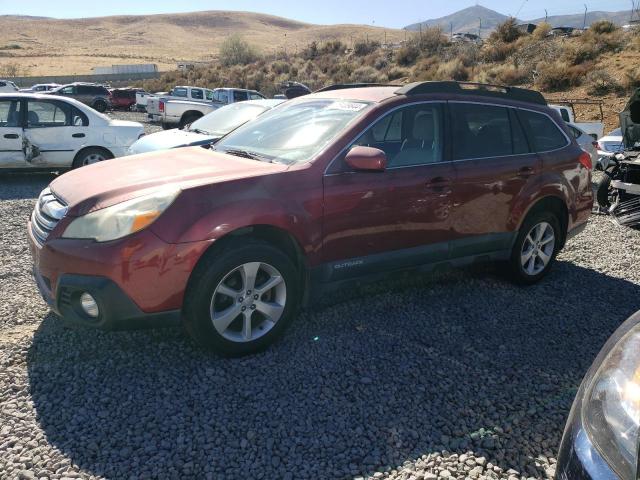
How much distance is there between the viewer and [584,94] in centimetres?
2398

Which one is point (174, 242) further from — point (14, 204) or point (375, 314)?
point (14, 204)

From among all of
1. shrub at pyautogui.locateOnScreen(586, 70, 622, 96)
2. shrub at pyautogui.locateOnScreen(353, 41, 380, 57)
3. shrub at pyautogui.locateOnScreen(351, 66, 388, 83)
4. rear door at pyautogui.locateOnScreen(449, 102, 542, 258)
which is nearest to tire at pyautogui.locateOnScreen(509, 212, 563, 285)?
rear door at pyautogui.locateOnScreen(449, 102, 542, 258)

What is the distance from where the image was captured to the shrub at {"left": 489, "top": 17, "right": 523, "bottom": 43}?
3503cm

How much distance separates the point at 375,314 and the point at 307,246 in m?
1.02

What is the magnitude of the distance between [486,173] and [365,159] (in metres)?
1.41

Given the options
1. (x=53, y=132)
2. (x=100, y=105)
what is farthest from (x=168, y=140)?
(x=100, y=105)

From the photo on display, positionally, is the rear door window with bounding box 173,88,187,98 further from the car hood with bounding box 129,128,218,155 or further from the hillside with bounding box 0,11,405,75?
the hillside with bounding box 0,11,405,75

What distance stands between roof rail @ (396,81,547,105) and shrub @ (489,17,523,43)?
33.0m

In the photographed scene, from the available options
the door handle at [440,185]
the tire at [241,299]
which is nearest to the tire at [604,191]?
the door handle at [440,185]

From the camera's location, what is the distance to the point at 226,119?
980cm

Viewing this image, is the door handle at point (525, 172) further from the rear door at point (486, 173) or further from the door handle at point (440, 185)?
the door handle at point (440, 185)

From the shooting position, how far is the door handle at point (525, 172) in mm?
5004

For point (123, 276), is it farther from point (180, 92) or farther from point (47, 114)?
point (180, 92)

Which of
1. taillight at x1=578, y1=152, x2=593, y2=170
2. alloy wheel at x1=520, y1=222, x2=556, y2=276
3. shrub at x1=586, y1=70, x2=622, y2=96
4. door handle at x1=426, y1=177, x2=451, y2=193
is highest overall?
shrub at x1=586, y1=70, x2=622, y2=96
